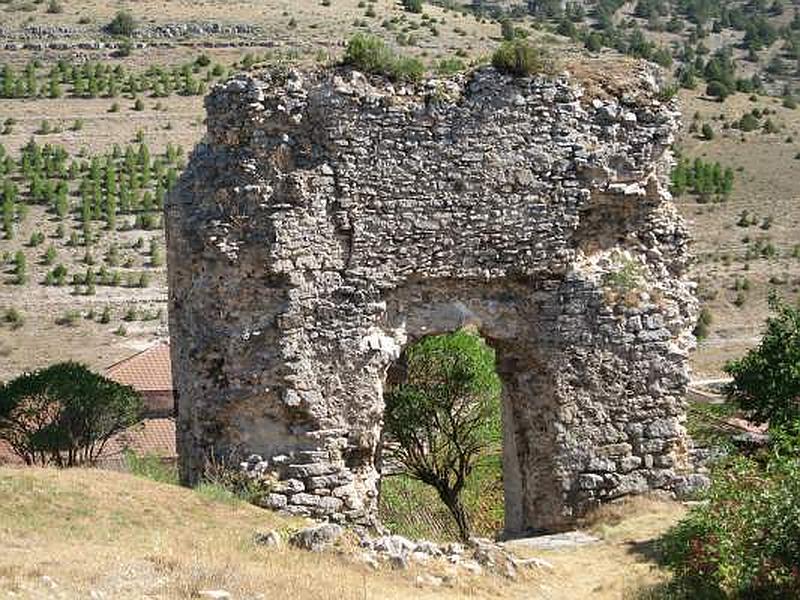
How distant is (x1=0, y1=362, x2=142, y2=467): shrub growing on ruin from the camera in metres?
15.0

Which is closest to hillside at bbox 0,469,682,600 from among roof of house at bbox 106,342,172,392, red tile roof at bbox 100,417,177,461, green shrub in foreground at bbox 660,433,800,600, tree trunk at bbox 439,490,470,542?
green shrub in foreground at bbox 660,433,800,600

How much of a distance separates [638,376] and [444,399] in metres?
6.14

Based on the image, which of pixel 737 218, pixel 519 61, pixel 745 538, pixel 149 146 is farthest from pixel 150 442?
pixel 737 218

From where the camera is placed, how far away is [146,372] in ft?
93.4

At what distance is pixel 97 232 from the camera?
A: 141 ft

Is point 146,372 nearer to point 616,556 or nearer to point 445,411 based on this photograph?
A: point 445,411

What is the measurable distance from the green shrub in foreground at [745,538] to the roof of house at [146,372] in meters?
18.6

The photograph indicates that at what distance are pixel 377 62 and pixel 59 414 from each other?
565 centimetres

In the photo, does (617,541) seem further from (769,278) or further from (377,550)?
(769,278)

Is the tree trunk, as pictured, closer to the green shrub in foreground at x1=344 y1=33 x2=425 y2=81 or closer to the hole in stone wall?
the hole in stone wall

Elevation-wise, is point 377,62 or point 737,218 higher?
point 377,62

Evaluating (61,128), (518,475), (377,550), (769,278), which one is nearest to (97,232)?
(61,128)

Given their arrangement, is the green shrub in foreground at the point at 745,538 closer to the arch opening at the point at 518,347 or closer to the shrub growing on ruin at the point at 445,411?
the arch opening at the point at 518,347

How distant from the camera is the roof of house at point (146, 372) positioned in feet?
90.2
